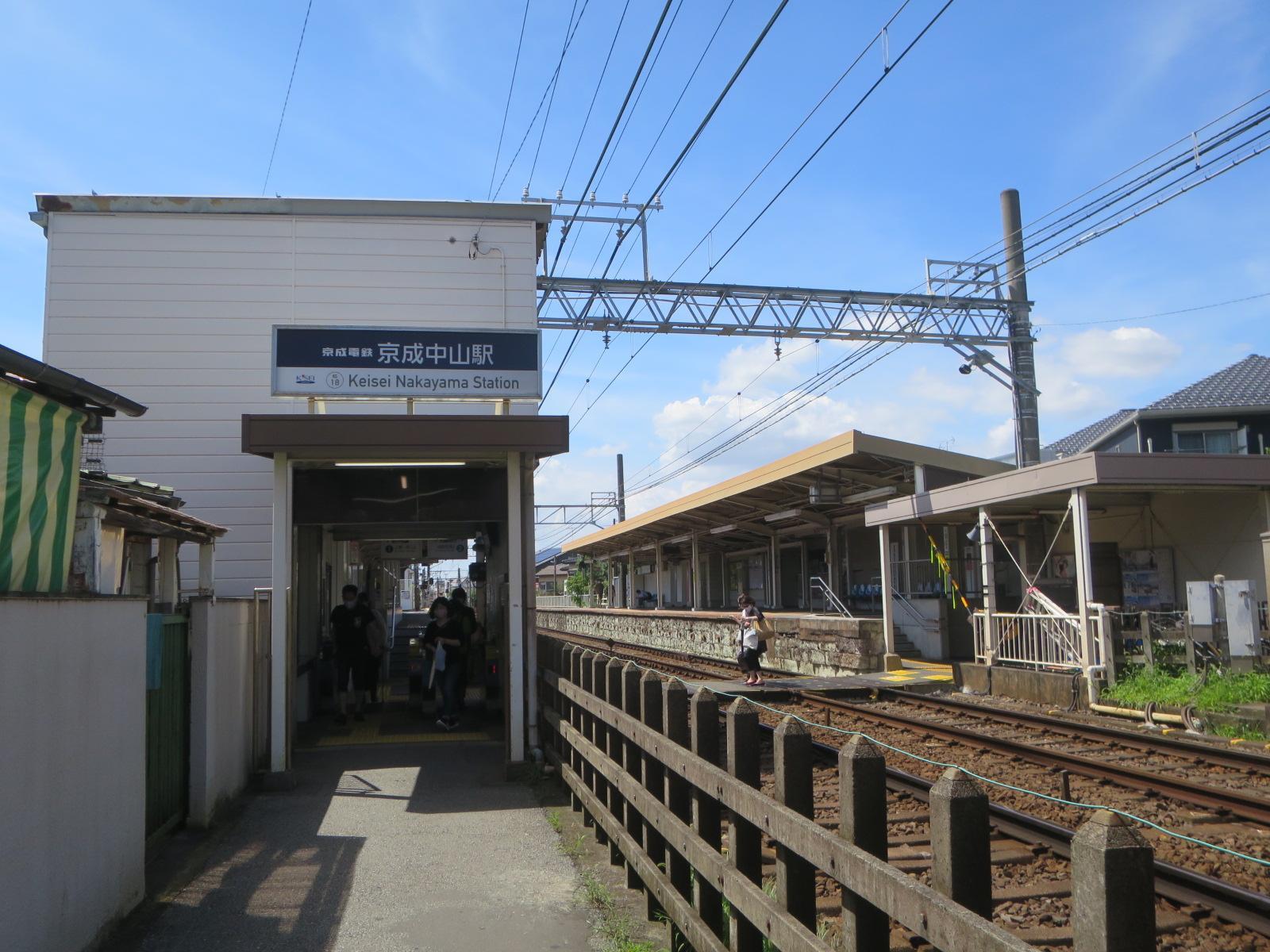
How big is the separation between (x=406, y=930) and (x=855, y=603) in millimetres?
23544

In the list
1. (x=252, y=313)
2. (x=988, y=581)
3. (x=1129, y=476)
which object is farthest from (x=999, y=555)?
(x=252, y=313)

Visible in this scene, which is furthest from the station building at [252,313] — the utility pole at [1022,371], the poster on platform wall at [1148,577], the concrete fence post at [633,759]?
the utility pole at [1022,371]

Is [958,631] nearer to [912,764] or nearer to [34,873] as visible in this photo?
[912,764]

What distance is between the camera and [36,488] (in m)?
4.88

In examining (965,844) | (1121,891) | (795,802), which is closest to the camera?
(1121,891)

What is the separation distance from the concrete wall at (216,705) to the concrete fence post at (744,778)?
15.5 ft

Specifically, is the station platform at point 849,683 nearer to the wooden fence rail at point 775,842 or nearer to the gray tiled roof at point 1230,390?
the wooden fence rail at point 775,842

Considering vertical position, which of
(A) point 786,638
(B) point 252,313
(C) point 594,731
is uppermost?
(B) point 252,313

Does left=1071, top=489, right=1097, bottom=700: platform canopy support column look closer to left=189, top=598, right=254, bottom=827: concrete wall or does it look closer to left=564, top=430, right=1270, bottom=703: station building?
left=564, top=430, right=1270, bottom=703: station building

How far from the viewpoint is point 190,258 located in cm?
1384

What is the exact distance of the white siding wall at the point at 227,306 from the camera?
1312cm

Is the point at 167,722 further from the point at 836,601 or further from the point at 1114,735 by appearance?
the point at 836,601

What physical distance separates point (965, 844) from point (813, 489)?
64.9ft

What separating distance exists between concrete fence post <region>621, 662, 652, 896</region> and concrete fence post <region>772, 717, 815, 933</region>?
2.09 m
